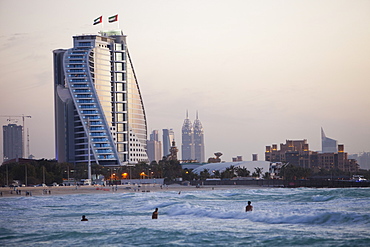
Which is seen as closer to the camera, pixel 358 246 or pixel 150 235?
pixel 358 246

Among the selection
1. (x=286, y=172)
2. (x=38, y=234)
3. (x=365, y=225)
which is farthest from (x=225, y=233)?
(x=286, y=172)

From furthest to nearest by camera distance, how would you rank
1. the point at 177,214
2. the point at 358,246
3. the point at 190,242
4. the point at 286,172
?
1. the point at 286,172
2. the point at 177,214
3. the point at 190,242
4. the point at 358,246

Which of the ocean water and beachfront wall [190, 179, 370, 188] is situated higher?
the ocean water

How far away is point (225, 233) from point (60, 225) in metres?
12.9

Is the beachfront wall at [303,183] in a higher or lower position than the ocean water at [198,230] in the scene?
lower

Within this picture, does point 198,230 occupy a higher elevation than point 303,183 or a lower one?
higher

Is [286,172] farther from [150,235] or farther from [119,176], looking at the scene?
[150,235]

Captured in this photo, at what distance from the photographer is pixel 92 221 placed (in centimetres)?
4181

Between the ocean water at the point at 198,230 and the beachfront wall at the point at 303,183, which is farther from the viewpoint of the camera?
the beachfront wall at the point at 303,183

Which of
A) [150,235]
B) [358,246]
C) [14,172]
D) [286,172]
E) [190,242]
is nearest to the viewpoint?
[358,246]

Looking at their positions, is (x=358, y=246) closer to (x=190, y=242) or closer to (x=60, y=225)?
(x=190, y=242)

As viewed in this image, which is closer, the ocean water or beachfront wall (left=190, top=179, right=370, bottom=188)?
the ocean water

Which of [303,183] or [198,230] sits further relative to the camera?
[303,183]

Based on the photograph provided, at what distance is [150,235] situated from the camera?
3206cm
